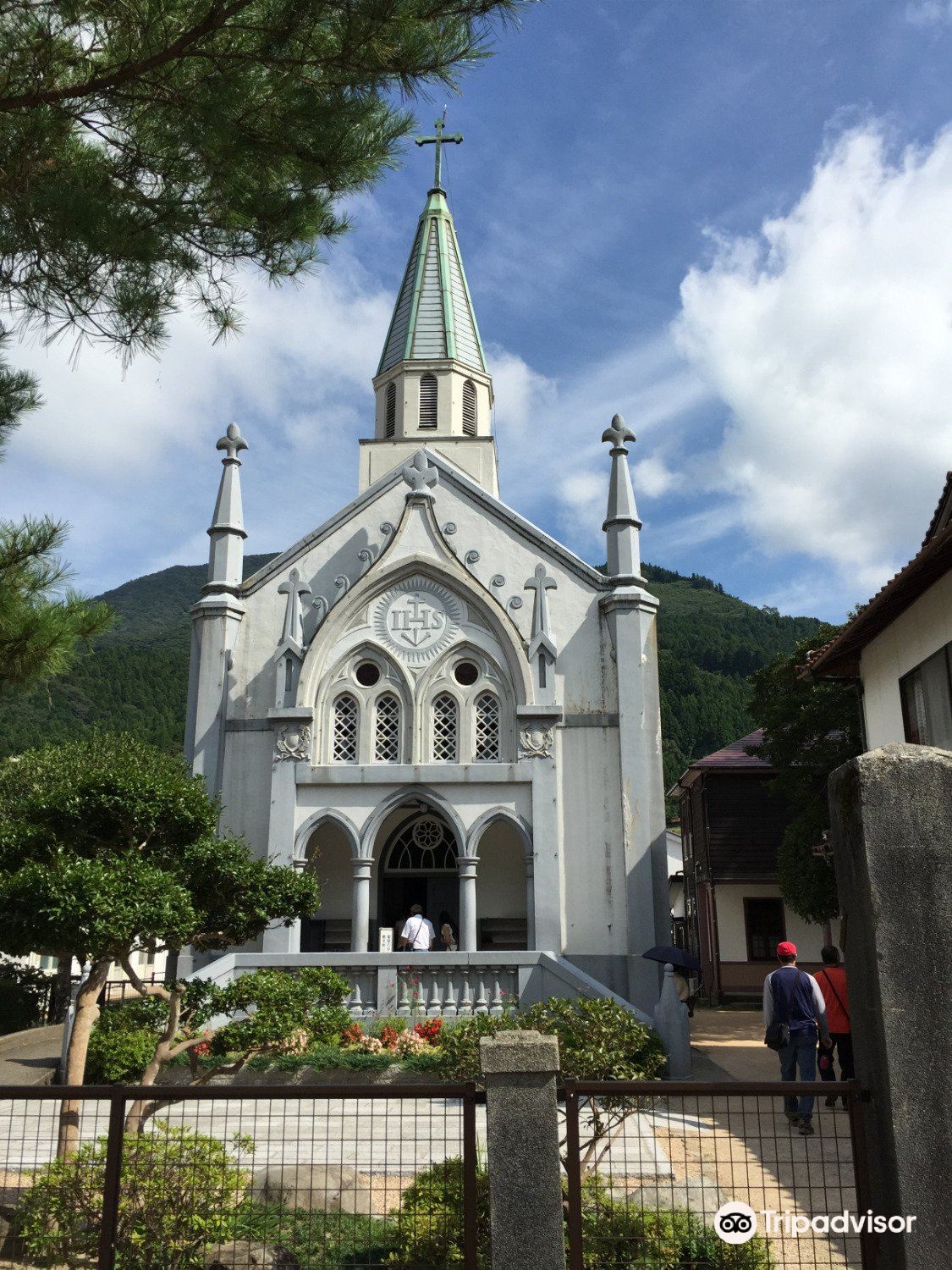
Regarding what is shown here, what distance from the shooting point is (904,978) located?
246 inches

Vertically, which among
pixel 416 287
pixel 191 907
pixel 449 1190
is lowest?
pixel 449 1190

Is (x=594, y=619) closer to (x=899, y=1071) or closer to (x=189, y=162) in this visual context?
(x=189, y=162)

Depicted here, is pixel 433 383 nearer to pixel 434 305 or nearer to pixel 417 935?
pixel 434 305

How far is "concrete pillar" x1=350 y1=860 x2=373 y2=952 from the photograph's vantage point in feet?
73.6

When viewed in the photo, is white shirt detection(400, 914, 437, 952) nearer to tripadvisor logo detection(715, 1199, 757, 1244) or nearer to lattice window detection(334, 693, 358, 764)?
lattice window detection(334, 693, 358, 764)

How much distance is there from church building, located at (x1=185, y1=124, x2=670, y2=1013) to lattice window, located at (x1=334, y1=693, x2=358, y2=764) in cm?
4

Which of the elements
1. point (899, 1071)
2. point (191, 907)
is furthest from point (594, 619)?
point (899, 1071)

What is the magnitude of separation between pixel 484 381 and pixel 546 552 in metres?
8.02

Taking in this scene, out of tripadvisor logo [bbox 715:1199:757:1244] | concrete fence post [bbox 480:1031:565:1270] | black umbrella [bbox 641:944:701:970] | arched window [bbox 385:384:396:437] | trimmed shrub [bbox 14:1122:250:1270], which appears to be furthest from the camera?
arched window [bbox 385:384:396:437]

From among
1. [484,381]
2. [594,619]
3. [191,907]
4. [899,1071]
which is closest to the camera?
[899,1071]

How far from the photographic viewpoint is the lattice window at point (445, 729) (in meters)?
23.9

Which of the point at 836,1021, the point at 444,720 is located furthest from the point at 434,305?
the point at 836,1021

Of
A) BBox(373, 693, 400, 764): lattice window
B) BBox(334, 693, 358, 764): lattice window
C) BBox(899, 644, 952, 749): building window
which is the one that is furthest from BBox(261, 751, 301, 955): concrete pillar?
BBox(899, 644, 952, 749): building window

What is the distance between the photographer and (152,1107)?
27.5ft
